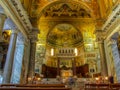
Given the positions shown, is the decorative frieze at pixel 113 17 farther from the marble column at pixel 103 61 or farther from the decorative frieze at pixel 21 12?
the decorative frieze at pixel 21 12

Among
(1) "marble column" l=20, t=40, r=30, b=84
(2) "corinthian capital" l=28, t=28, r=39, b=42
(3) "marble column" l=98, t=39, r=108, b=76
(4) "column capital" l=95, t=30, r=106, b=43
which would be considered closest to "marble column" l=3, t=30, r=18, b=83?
(1) "marble column" l=20, t=40, r=30, b=84

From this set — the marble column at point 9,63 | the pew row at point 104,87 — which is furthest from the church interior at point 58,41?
the pew row at point 104,87

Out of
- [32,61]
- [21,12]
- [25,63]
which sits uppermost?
[21,12]

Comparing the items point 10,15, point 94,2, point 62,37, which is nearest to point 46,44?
point 62,37

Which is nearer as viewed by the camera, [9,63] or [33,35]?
[9,63]

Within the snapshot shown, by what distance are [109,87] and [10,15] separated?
28.4 feet

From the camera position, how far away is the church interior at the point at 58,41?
44.6 feet

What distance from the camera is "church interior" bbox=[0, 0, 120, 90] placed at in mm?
13594

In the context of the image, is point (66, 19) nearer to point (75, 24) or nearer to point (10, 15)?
point (75, 24)

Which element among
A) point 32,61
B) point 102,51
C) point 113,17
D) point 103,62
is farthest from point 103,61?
point 32,61

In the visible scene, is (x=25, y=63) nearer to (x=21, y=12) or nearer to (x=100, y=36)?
(x=21, y=12)

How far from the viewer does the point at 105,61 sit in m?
16.9

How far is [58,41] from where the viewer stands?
2916 cm

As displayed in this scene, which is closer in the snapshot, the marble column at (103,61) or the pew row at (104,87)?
the pew row at (104,87)
